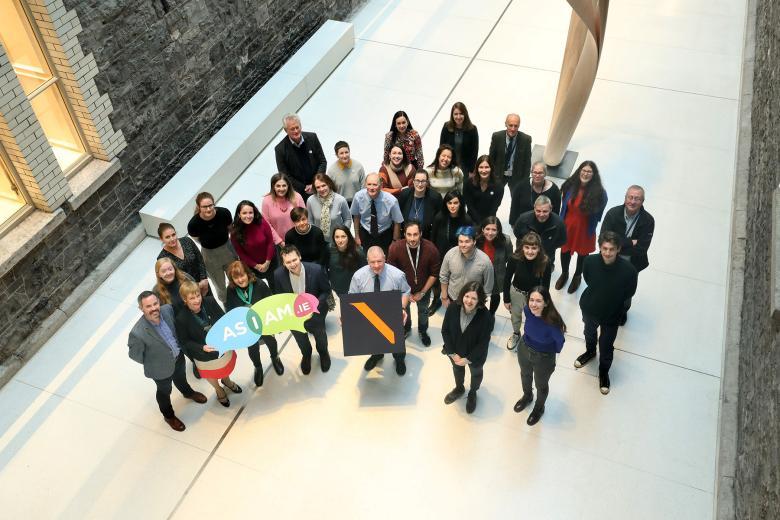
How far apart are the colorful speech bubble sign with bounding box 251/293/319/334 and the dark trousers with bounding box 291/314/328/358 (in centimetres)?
43

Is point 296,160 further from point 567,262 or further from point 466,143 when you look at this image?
point 567,262

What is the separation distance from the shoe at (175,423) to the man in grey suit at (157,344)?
9.4 inches

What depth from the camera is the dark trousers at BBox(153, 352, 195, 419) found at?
6285 millimetres

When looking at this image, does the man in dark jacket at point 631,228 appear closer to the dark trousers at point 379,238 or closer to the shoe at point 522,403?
the shoe at point 522,403

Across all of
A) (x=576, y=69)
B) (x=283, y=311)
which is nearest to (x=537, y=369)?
(x=283, y=311)

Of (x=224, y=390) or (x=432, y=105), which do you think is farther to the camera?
(x=432, y=105)

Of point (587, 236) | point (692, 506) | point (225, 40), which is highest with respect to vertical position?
point (225, 40)

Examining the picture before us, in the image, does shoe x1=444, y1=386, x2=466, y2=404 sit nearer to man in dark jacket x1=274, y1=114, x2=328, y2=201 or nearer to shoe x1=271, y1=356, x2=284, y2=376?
shoe x1=271, y1=356, x2=284, y2=376

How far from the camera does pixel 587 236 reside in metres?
7.16

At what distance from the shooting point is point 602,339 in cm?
657

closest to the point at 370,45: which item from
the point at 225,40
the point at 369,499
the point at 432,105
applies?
the point at 432,105

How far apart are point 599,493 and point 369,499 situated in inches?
73.1

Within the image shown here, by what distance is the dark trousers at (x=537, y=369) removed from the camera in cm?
599

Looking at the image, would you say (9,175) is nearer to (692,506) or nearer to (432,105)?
(432,105)
